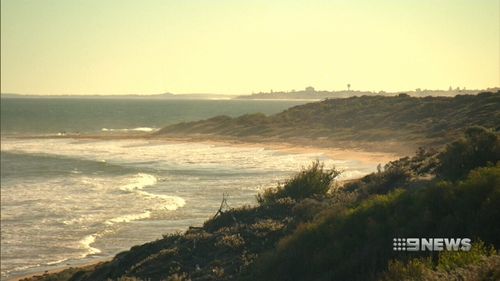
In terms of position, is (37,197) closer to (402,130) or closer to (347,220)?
(347,220)

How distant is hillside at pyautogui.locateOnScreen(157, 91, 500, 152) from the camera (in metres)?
46.4

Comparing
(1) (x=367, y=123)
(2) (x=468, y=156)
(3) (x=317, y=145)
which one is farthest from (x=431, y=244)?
(1) (x=367, y=123)

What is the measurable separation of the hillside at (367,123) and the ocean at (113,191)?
700 centimetres

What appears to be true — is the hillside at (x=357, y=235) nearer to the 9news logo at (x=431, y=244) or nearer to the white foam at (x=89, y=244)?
the 9news logo at (x=431, y=244)

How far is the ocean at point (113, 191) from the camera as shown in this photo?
1898cm

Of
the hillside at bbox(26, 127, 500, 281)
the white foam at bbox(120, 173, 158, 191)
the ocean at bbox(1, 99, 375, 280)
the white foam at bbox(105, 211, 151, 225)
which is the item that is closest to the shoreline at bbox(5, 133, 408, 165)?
the ocean at bbox(1, 99, 375, 280)

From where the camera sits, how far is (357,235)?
958cm

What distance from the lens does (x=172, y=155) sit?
48.3 metres

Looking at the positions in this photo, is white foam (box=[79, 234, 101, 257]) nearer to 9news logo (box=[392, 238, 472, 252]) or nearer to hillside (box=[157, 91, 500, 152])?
9news logo (box=[392, 238, 472, 252])

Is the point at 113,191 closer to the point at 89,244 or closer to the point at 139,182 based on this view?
the point at 139,182

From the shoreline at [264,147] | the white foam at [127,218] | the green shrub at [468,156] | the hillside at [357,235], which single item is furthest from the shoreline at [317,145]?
the hillside at [357,235]

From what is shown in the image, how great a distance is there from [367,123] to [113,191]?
3475 cm

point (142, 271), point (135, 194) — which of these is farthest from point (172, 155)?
point (142, 271)

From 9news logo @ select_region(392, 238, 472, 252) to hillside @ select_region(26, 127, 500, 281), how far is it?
0.35 ft
